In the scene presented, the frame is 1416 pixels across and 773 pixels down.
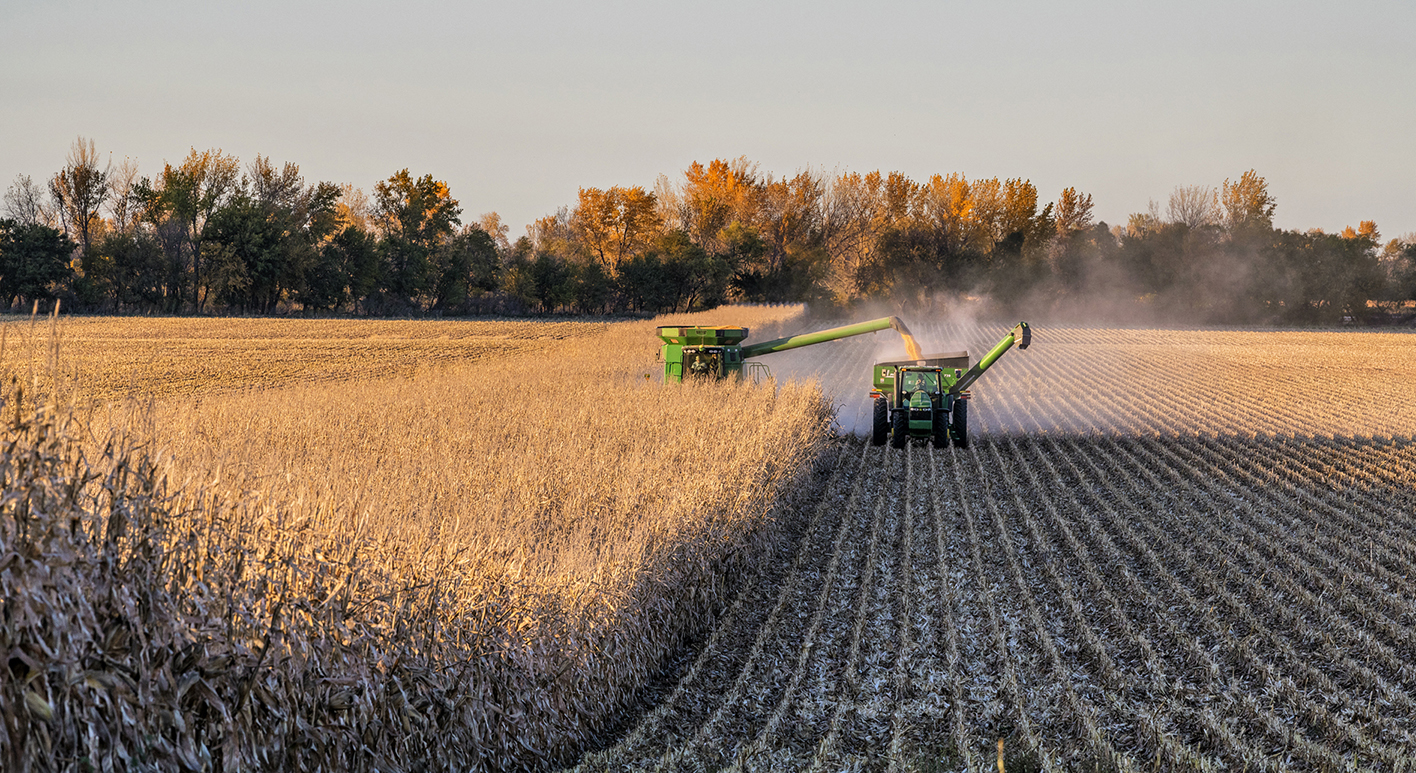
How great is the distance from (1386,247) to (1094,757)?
9082 cm

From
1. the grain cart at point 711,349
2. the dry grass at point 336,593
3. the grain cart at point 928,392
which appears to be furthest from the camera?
the grain cart at point 711,349

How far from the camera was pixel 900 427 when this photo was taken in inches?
584

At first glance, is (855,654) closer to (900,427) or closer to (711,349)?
(900,427)

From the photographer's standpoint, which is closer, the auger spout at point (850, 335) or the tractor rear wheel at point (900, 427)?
the auger spout at point (850, 335)

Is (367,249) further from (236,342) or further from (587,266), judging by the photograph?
(236,342)

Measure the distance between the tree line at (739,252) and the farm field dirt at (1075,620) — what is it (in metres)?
46.8

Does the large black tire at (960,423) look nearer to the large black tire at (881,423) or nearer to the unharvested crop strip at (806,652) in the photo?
the large black tire at (881,423)

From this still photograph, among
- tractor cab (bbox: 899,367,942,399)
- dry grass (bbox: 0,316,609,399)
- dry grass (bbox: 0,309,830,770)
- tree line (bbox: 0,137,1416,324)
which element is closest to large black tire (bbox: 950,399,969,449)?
tractor cab (bbox: 899,367,942,399)

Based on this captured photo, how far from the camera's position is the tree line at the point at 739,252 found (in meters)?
53.2

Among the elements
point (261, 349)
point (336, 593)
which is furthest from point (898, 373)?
point (261, 349)

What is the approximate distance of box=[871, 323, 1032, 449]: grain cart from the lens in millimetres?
14719

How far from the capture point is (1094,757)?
531cm

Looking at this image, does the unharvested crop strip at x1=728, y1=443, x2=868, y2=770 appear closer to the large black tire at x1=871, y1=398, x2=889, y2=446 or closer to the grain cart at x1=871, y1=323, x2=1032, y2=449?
the grain cart at x1=871, y1=323, x2=1032, y2=449

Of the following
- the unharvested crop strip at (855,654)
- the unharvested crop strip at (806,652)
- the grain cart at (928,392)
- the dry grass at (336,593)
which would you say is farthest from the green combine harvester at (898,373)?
the dry grass at (336,593)
